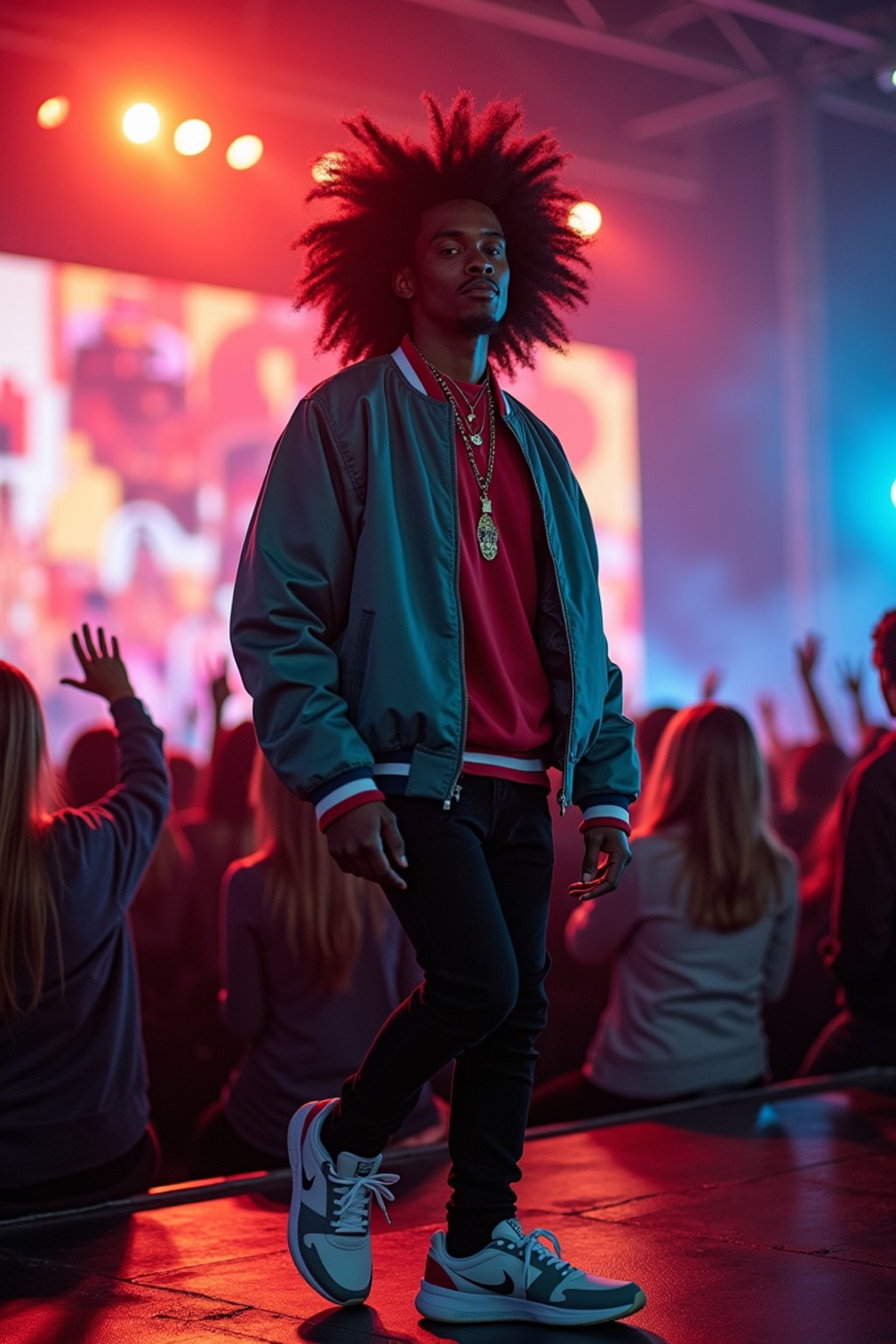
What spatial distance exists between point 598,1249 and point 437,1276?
37cm

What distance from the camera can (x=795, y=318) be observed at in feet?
30.0

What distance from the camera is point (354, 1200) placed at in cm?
193

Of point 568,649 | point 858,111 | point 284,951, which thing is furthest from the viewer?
point 858,111

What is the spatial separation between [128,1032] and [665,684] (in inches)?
294

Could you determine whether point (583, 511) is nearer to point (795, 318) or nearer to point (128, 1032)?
point (128, 1032)

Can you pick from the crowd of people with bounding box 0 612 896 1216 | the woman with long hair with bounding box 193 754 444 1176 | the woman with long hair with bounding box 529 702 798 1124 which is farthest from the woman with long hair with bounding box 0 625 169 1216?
the woman with long hair with bounding box 529 702 798 1124

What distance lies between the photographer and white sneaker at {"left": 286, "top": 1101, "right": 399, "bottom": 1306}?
1.92 metres

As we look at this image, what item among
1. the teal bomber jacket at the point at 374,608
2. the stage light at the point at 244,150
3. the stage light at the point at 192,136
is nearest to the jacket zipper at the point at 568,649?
the teal bomber jacket at the point at 374,608

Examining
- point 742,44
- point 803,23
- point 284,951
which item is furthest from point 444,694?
point 742,44

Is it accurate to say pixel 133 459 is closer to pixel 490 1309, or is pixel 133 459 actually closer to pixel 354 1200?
pixel 354 1200

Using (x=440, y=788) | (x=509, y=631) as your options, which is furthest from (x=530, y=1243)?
(x=509, y=631)

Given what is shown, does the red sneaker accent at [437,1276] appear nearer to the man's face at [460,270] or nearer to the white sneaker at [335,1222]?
the white sneaker at [335,1222]

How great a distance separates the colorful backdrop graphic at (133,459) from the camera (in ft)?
23.7

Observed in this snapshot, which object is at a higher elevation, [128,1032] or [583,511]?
[583,511]
